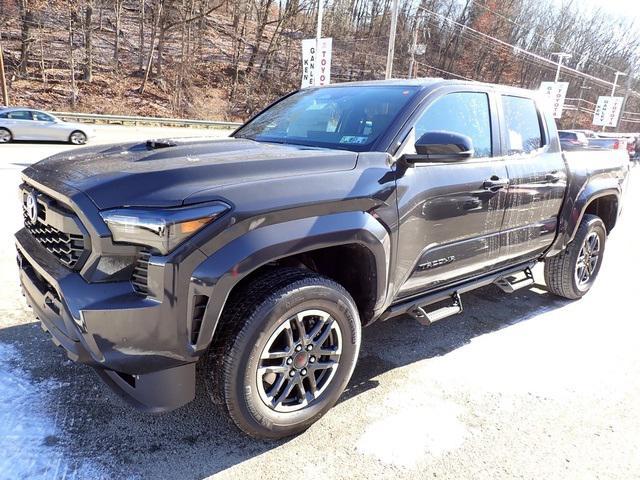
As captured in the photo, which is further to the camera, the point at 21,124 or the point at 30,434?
the point at 21,124

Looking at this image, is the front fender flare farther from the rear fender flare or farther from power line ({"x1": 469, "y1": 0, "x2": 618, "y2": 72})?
power line ({"x1": 469, "y1": 0, "x2": 618, "y2": 72})

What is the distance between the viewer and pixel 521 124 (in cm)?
398

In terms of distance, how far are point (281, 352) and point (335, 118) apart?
5.47 feet

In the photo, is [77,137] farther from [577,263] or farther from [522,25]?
[522,25]

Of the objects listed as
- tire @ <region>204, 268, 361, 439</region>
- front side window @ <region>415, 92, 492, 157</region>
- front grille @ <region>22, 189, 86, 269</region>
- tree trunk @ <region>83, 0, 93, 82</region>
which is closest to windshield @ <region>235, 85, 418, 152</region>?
front side window @ <region>415, 92, 492, 157</region>

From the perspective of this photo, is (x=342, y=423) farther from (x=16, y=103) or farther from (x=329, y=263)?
(x=16, y=103)

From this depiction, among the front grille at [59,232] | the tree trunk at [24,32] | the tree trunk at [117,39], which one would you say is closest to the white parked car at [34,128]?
the front grille at [59,232]

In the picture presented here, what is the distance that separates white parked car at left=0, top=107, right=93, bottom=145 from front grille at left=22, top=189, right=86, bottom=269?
17061mm

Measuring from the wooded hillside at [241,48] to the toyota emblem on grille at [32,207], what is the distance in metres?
30.3

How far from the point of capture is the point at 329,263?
2.89 metres

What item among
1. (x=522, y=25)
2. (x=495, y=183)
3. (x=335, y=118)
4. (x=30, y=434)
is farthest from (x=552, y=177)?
(x=522, y=25)

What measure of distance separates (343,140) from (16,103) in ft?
104

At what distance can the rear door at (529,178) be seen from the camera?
3686 millimetres

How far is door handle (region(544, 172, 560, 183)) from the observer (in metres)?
3.97
